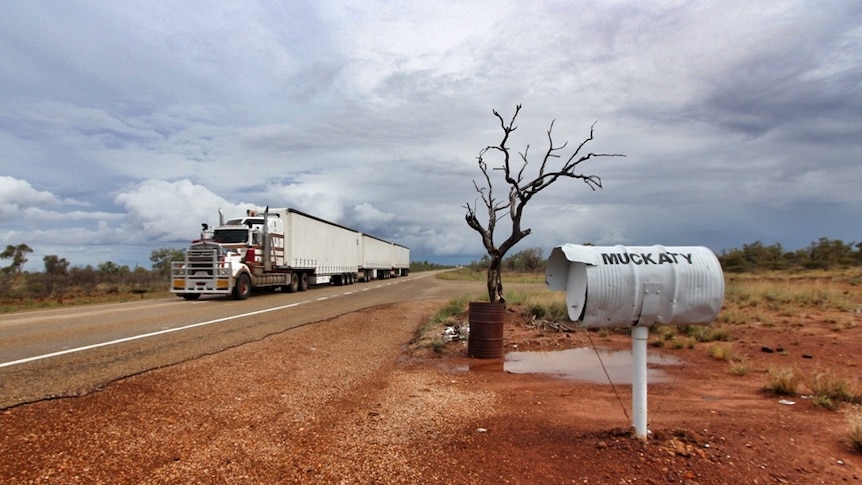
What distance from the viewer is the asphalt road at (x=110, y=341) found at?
6168 mm

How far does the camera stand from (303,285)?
90.8 feet

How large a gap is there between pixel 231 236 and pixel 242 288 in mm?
2434

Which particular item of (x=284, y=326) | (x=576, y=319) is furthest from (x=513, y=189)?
(x=576, y=319)

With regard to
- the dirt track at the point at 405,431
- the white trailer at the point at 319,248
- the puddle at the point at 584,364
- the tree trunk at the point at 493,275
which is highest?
the white trailer at the point at 319,248

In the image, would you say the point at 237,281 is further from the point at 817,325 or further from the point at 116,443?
the point at 817,325

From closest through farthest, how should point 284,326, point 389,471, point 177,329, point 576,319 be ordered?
point 389,471
point 576,319
point 177,329
point 284,326

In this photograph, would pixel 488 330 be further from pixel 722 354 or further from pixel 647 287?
pixel 647 287

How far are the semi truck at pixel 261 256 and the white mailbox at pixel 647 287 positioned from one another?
18.1m

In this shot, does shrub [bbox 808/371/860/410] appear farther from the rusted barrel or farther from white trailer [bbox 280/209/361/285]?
white trailer [bbox 280/209/361/285]

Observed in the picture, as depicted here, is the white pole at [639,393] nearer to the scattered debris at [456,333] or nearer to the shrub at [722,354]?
the shrub at [722,354]

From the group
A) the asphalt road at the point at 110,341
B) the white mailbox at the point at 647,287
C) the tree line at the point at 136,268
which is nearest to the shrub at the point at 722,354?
the white mailbox at the point at 647,287

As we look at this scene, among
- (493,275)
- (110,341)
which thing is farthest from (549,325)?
(110,341)

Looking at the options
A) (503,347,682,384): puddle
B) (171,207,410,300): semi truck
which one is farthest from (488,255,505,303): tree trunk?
(171,207,410,300): semi truck

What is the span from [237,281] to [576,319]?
1834 cm
